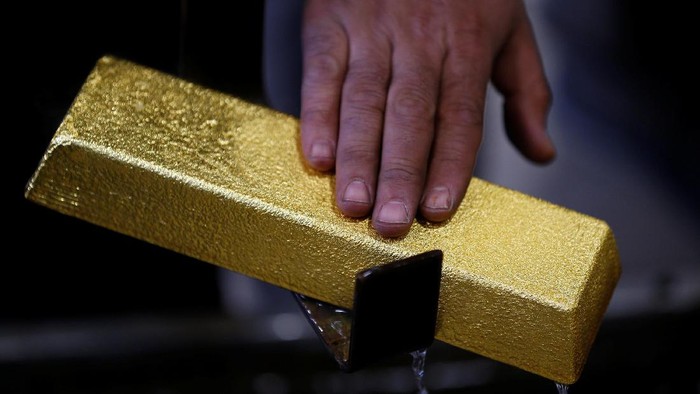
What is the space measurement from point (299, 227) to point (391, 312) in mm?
103

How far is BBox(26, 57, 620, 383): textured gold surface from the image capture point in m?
0.54

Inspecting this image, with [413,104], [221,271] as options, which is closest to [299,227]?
Result: [413,104]

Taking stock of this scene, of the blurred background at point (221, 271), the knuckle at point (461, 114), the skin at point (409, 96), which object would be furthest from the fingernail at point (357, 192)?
the blurred background at point (221, 271)

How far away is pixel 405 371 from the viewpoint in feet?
3.54

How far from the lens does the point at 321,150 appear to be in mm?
591

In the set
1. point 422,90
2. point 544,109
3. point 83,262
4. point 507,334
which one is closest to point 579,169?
point 544,109

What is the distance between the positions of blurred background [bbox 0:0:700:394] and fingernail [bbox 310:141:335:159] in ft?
0.84

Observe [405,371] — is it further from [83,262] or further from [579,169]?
[579,169]

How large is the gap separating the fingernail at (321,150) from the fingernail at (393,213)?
6 cm

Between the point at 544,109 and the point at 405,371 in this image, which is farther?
the point at 405,371

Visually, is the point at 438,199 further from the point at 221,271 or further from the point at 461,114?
the point at 221,271

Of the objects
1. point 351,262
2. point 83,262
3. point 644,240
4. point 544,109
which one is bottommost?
point 644,240

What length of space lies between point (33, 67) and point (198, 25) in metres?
0.17

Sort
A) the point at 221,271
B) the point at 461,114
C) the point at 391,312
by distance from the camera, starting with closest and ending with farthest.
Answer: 1. the point at 391,312
2. the point at 461,114
3. the point at 221,271
